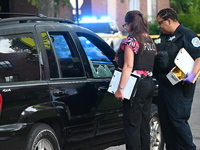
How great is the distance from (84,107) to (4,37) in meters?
1.15

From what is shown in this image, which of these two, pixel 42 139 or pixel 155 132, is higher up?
pixel 42 139

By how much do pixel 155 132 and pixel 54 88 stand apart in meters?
1.98

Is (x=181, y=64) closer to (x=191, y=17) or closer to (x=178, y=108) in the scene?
(x=178, y=108)

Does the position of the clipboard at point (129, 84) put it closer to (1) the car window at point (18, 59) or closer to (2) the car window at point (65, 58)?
(2) the car window at point (65, 58)

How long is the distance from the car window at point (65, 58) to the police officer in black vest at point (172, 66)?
35.2 inches

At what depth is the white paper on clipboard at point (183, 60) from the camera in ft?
22.0

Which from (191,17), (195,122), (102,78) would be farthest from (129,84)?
(191,17)

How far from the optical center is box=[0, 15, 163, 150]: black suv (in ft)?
18.0

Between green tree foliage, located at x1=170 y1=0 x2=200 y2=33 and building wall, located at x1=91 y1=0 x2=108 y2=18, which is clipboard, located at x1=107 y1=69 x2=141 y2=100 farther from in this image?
building wall, located at x1=91 y1=0 x2=108 y2=18

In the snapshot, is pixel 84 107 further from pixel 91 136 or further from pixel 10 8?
pixel 10 8

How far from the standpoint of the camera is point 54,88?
5.96 metres

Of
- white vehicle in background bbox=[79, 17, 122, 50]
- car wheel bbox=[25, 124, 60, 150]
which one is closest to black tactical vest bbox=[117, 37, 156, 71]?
car wheel bbox=[25, 124, 60, 150]

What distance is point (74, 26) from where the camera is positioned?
6750 mm

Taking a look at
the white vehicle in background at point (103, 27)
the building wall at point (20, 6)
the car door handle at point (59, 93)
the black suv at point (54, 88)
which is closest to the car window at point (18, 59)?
the black suv at point (54, 88)
